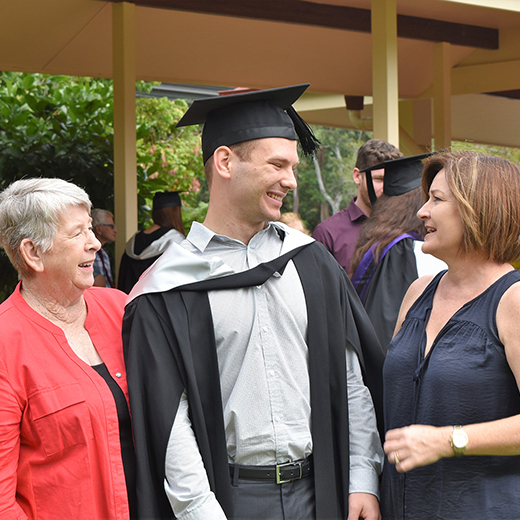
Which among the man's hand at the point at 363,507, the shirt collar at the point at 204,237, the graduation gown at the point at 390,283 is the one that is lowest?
the man's hand at the point at 363,507

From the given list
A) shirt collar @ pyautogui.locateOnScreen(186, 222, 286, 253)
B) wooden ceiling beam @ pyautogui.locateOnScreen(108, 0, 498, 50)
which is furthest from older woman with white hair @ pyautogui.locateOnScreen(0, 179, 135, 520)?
wooden ceiling beam @ pyautogui.locateOnScreen(108, 0, 498, 50)

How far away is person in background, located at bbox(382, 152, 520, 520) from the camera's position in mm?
1933

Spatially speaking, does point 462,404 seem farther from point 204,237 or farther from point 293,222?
point 293,222

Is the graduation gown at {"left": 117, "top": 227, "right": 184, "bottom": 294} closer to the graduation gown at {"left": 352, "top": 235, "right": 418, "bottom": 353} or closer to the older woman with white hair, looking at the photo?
the graduation gown at {"left": 352, "top": 235, "right": 418, "bottom": 353}

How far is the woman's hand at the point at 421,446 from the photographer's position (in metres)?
1.91

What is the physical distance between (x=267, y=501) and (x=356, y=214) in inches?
116

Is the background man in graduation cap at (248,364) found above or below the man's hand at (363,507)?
above

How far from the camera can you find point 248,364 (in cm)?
218

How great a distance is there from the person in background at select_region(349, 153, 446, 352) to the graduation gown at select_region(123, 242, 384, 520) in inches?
51.8

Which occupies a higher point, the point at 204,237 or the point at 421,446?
the point at 204,237

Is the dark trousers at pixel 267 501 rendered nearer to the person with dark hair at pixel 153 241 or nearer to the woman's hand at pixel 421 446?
the woman's hand at pixel 421 446

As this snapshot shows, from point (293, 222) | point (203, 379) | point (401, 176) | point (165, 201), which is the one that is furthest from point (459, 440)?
point (165, 201)

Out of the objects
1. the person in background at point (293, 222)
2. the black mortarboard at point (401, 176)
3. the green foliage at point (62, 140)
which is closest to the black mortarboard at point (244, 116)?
the black mortarboard at point (401, 176)

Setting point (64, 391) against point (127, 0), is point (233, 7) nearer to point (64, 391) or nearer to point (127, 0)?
point (127, 0)
